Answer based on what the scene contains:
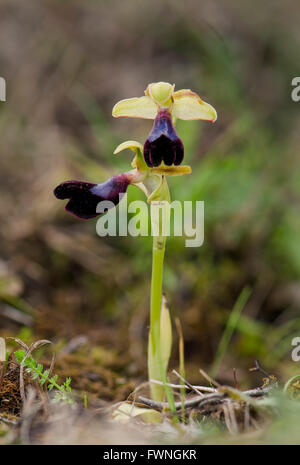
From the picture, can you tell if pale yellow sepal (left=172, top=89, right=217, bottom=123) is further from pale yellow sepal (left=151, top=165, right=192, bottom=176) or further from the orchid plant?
pale yellow sepal (left=151, top=165, right=192, bottom=176)

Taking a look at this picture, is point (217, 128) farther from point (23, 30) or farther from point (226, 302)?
point (23, 30)

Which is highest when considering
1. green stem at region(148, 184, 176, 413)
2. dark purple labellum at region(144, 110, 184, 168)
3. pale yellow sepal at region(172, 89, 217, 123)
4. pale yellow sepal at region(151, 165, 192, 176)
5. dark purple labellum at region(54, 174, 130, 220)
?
pale yellow sepal at region(172, 89, 217, 123)

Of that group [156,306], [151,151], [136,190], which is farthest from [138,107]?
[136,190]

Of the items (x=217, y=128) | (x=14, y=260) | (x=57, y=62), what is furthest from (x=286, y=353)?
(x=57, y=62)

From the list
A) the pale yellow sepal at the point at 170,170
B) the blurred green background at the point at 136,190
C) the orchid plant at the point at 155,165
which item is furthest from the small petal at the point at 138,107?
the blurred green background at the point at 136,190

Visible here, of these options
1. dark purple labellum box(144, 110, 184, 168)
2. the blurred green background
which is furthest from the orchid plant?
the blurred green background

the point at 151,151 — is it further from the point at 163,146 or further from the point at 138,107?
the point at 138,107
